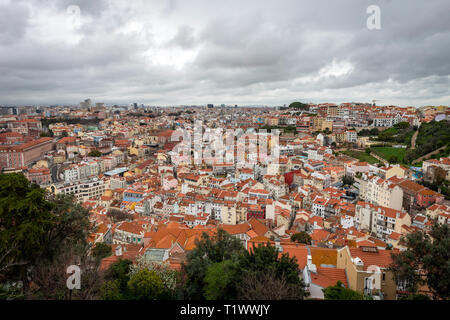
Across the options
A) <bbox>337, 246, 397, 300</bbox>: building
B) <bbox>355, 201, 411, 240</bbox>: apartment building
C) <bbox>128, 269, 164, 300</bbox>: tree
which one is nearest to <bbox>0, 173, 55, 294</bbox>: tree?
<bbox>128, 269, 164, 300</bbox>: tree

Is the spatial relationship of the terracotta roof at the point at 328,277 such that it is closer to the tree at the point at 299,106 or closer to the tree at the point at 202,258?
the tree at the point at 202,258

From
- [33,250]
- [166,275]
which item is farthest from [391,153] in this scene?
[33,250]

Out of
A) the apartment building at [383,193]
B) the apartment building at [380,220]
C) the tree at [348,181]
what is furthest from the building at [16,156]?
the apartment building at [383,193]

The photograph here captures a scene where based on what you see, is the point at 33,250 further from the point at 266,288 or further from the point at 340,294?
the point at 340,294

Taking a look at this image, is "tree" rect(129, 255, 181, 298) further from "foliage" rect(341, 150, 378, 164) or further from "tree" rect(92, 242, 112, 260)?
"foliage" rect(341, 150, 378, 164)

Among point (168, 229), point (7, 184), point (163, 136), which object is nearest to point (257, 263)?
point (7, 184)
